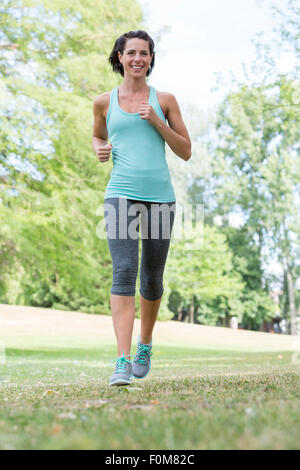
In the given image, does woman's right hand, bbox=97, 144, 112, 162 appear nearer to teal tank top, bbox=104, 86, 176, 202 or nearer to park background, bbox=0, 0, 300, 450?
teal tank top, bbox=104, 86, 176, 202

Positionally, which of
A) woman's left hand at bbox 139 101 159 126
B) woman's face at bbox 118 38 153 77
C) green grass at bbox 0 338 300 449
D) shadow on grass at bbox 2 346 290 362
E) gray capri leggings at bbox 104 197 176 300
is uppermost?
woman's face at bbox 118 38 153 77

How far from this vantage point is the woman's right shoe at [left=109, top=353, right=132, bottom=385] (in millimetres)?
3365

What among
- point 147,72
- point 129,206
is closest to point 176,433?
point 129,206

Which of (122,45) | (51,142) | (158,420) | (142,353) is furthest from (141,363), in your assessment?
(51,142)

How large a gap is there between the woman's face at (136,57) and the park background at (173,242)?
2.04 metres

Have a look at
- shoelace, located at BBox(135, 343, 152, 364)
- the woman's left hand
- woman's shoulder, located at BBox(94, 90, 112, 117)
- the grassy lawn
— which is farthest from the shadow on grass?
the grassy lawn

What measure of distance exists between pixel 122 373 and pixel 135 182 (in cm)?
118

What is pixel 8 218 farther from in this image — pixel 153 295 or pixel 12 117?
pixel 153 295

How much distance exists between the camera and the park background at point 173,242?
212 centimetres

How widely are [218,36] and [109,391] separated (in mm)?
36603

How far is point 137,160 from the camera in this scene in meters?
3.67

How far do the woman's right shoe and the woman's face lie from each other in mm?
1846

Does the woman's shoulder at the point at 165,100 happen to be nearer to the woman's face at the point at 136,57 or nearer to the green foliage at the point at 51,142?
the woman's face at the point at 136,57

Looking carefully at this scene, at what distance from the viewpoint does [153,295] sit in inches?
157
